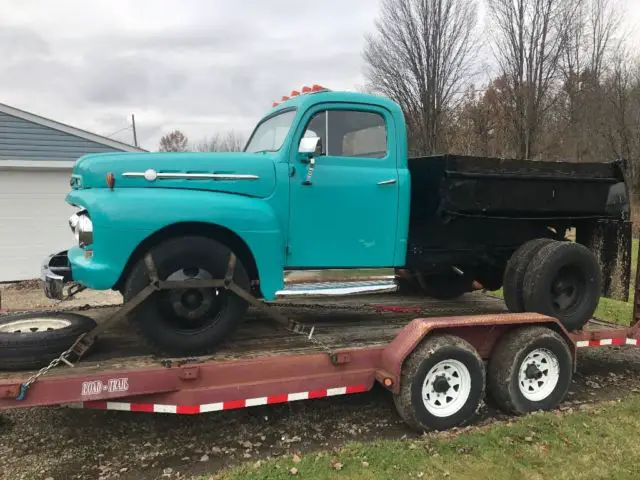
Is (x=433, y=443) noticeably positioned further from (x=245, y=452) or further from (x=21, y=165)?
(x=21, y=165)

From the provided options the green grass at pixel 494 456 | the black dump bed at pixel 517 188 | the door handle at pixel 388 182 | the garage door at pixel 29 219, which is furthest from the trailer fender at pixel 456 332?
the garage door at pixel 29 219

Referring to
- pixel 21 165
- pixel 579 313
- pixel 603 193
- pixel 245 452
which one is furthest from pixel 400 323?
pixel 21 165

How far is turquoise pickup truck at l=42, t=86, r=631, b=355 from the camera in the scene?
3.93 meters

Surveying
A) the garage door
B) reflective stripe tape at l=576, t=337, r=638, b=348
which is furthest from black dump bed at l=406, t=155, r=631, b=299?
the garage door

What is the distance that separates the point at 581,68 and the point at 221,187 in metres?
23.0

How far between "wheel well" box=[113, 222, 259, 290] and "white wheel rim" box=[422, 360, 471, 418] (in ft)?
5.19

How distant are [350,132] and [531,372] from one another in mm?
2521

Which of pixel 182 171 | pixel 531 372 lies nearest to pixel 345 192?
pixel 182 171

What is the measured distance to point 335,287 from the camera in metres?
4.69

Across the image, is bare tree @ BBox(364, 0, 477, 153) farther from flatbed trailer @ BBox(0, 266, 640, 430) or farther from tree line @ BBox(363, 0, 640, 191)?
flatbed trailer @ BBox(0, 266, 640, 430)

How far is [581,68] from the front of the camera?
75.6 feet

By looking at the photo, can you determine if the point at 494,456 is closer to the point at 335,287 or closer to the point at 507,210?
the point at 335,287

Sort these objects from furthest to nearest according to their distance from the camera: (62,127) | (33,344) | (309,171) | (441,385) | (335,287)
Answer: (62,127) < (335,287) < (309,171) < (441,385) < (33,344)

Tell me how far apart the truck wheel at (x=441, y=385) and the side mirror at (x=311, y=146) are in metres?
1.69
